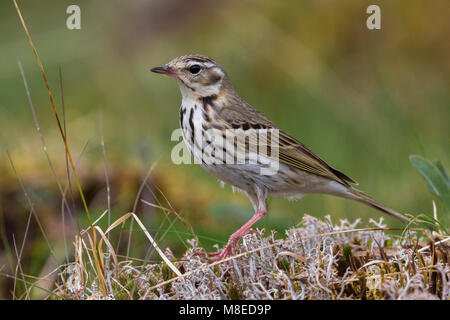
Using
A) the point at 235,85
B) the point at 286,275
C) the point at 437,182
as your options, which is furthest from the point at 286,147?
the point at 235,85

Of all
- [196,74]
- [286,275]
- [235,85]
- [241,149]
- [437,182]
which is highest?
[235,85]

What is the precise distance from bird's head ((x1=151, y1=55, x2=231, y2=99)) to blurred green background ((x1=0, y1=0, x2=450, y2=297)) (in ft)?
2.04

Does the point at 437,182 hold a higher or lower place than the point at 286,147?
lower

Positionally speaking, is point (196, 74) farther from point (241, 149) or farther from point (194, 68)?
point (241, 149)

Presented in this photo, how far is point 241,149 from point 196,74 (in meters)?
0.57

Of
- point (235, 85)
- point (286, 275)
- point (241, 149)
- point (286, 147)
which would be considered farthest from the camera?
point (235, 85)

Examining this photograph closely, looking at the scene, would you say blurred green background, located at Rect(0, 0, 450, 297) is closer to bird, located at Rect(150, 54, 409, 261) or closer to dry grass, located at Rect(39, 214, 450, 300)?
bird, located at Rect(150, 54, 409, 261)

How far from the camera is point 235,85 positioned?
849 centimetres

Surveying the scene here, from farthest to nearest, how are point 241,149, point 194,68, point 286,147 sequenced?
point 286,147 < point 194,68 < point 241,149

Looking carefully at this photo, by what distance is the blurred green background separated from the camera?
210 inches

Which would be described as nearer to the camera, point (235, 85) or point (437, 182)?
point (437, 182)

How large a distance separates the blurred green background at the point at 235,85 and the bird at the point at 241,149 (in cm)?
50

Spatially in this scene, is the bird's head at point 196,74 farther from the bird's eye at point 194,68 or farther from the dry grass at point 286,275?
the dry grass at point 286,275

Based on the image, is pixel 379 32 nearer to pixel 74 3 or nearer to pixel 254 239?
pixel 74 3
